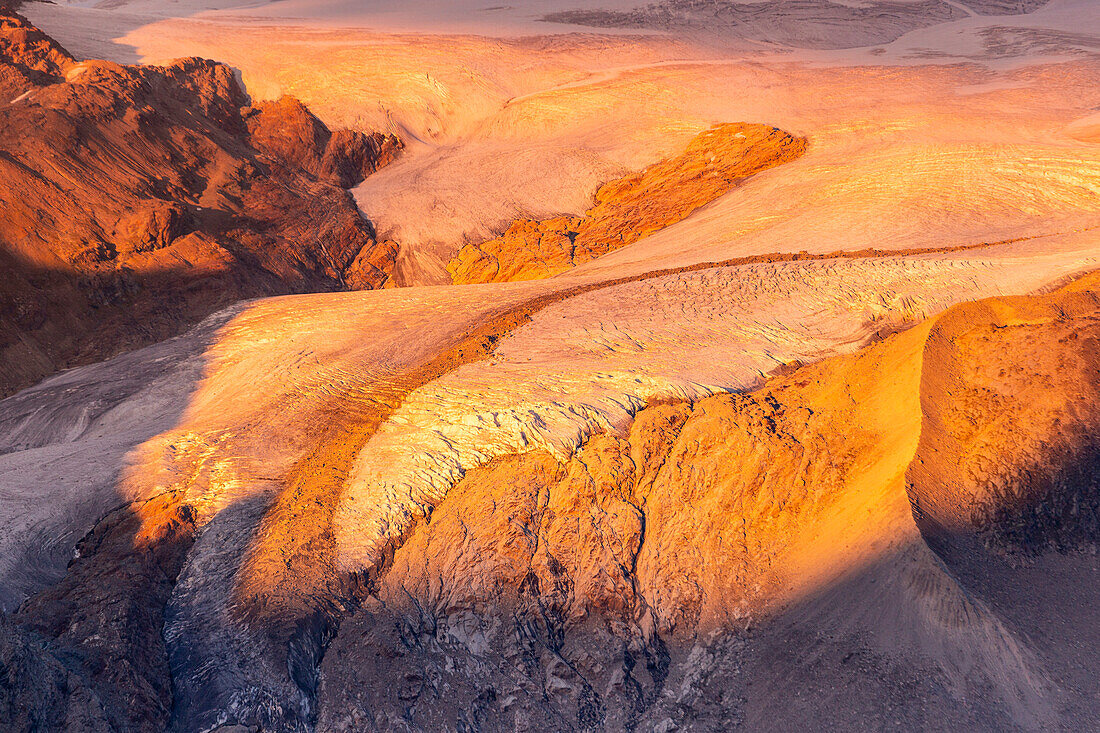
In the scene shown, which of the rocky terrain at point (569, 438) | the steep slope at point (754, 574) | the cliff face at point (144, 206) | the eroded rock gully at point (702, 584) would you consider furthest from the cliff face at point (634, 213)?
the eroded rock gully at point (702, 584)

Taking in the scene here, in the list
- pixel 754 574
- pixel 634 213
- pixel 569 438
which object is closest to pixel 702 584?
pixel 754 574

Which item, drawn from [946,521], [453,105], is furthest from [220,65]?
[946,521]

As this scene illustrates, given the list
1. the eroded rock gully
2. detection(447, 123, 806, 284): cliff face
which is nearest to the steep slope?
the eroded rock gully

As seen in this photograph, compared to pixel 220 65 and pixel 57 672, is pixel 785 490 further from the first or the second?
pixel 220 65

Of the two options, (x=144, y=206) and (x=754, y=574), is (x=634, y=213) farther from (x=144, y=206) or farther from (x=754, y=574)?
(x=754, y=574)

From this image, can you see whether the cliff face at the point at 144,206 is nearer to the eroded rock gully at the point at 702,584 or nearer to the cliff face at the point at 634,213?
the cliff face at the point at 634,213

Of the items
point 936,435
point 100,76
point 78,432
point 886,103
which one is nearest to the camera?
point 936,435
